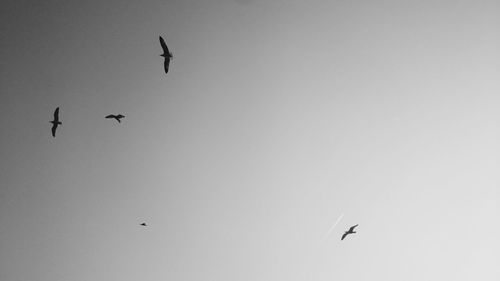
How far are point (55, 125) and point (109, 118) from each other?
1.95 metres

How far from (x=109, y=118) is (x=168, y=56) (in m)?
3.49

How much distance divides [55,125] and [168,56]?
5.13 m

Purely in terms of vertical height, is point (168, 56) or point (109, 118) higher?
point (168, 56)

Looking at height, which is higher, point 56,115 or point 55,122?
point 56,115

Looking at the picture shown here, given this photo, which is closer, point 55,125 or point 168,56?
point 168,56

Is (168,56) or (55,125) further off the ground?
(168,56)

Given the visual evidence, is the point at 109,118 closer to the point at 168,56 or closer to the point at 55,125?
the point at 55,125

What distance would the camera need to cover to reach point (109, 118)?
48.4ft

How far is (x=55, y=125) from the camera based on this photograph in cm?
1470

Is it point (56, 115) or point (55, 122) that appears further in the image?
point (56, 115)

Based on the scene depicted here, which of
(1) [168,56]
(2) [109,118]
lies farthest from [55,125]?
(1) [168,56]

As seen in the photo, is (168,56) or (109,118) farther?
(109,118)
